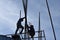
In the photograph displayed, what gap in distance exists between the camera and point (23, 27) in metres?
12.6

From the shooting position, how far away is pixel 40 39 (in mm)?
18516

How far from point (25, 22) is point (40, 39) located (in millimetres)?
6869

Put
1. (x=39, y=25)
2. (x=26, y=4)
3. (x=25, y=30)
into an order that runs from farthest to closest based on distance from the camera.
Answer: (x=39, y=25) < (x=25, y=30) < (x=26, y=4)

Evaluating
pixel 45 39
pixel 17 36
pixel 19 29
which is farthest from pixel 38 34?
pixel 17 36

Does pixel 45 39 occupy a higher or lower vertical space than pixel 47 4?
lower

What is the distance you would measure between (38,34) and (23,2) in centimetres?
647

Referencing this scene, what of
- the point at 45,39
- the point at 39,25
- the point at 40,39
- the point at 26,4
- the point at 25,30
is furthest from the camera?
the point at 39,25

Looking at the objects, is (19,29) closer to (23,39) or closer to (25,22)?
(25,22)

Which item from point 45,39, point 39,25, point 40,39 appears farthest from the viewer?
point 39,25

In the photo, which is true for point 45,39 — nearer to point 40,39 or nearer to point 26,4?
point 40,39

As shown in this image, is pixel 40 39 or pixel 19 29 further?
pixel 40 39

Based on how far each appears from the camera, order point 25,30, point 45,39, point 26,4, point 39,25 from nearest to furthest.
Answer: point 26,4 < point 25,30 < point 45,39 < point 39,25

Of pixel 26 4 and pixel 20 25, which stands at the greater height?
pixel 26 4

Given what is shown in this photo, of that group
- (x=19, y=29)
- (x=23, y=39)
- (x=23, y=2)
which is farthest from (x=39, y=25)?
(x=23, y=2)
